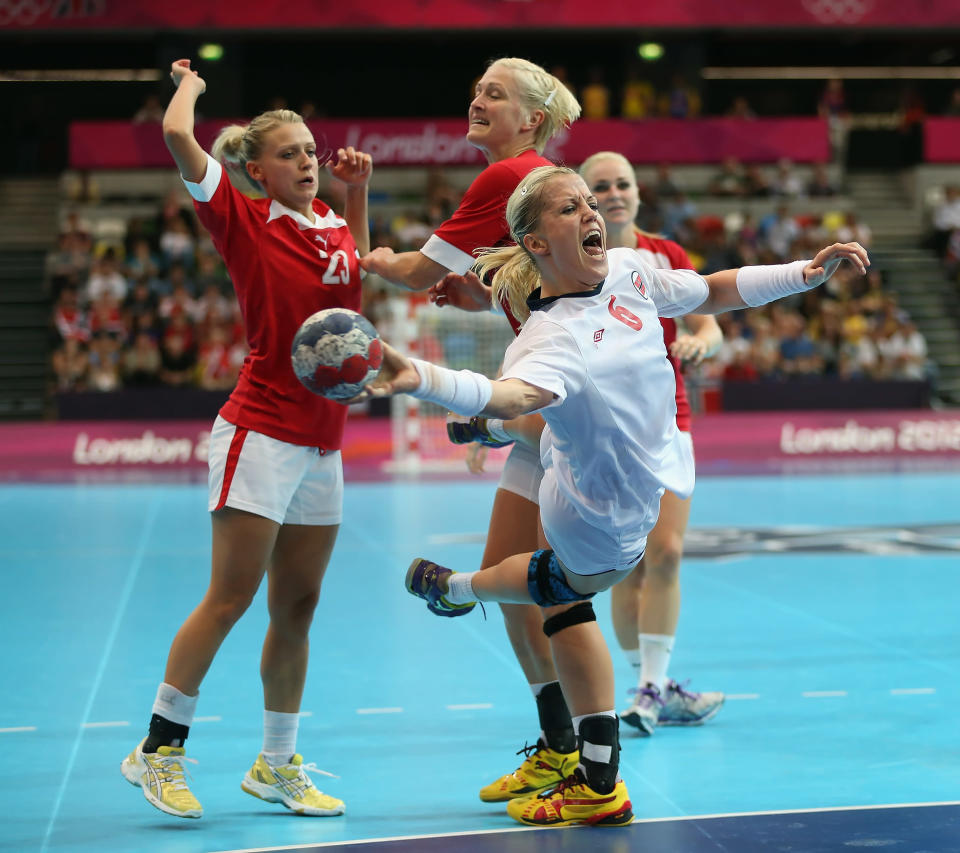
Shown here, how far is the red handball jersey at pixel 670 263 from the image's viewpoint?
5133 millimetres

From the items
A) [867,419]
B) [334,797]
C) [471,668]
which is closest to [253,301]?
[334,797]

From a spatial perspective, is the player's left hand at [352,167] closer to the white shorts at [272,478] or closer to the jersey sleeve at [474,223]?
the jersey sleeve at [474,223]

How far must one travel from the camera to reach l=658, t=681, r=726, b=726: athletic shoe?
5082mm

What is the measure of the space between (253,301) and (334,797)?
5.39 feet

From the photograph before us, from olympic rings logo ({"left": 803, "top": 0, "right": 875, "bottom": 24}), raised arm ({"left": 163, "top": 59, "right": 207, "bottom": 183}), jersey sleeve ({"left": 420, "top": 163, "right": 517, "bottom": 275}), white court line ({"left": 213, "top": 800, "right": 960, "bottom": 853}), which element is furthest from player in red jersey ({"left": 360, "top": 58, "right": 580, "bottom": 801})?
olympic rings logo ({"left": 803, "top": 0, "right": 875, "bottom": 24})

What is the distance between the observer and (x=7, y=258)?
2166 cm

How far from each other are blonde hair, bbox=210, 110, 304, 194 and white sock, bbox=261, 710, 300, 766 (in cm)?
176

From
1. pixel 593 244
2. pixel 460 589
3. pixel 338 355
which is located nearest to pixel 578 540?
pixel 460 589

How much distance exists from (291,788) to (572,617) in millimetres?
1059

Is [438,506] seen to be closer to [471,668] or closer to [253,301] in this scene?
[471,668]

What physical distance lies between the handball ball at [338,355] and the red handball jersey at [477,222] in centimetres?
123

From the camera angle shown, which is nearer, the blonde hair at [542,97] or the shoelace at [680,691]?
the blonde hair at [542,97]

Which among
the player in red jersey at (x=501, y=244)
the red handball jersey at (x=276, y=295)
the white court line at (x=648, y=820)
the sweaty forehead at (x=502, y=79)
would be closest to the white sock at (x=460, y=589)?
the player in red jersey at (x=501, y=244)

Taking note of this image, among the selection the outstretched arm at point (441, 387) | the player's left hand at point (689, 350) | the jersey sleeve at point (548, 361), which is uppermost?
the player's left hand at point (689, 350)
